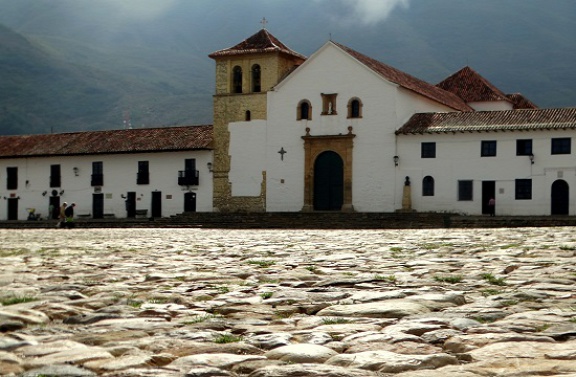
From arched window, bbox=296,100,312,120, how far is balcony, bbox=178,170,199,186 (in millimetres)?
6006

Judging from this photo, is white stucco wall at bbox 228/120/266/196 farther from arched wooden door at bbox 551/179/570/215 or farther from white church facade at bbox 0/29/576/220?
arched wooden door at bbox 551/179/570/215

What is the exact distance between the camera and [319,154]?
41250 millimetres

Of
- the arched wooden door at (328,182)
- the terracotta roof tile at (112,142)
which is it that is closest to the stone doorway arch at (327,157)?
the arched wooden door at (328,182)

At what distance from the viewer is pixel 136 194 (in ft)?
147

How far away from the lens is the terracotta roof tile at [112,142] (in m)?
43.9

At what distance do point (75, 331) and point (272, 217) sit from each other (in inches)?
1267

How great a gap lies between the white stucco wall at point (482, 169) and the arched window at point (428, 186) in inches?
6.4

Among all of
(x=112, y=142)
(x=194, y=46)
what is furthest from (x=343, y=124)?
(x=194, y=46)

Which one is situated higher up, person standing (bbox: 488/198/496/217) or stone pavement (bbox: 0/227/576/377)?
person standing (bbox: 488/198/496/217)

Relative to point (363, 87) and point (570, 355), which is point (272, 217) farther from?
point (570, 355)

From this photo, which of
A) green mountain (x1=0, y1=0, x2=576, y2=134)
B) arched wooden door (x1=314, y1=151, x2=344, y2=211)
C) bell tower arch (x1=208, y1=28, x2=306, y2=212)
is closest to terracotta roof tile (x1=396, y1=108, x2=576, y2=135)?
arched wooden door (x1=314, y1=151, x2=344, y2=211)

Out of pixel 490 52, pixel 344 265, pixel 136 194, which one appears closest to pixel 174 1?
pixel 490 52

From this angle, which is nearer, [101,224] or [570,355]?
[570,355]

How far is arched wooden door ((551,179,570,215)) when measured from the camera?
36.1 metres
